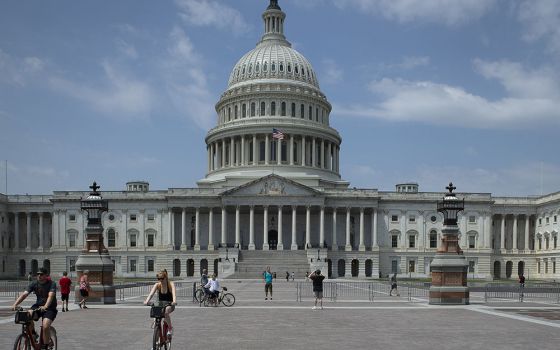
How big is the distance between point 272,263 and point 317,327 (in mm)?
72262

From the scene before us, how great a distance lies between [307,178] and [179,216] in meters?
24.0

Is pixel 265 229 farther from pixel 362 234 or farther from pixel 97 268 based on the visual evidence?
pixel 97 268

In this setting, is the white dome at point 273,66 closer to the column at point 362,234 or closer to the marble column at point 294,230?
the marble column at point 294,230

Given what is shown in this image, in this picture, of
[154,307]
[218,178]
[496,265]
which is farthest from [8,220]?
[154,307]

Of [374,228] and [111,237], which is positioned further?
[111,237]

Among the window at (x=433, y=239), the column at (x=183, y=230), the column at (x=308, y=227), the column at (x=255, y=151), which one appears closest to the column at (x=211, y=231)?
the column at (x=183, y=230)

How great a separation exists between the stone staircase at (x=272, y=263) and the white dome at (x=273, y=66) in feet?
133

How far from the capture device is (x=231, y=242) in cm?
11388

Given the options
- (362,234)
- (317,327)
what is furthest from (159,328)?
(362,234)

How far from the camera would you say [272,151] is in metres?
124

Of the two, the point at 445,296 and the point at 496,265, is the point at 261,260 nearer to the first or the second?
the point at 496,265

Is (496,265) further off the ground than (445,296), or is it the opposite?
(445,296)

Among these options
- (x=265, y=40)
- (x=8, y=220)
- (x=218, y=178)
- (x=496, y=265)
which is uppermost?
(x=265, y=40)

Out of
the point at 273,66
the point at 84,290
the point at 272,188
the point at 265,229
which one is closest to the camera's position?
the point at 84,290
